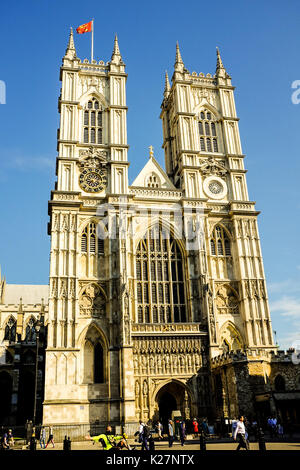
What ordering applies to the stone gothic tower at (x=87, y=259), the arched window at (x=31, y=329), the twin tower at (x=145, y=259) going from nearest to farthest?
the stone gothic tower at (x=87, y=259), the twin tower at (x=145, y=259), the arched window at (x=31, y=329)

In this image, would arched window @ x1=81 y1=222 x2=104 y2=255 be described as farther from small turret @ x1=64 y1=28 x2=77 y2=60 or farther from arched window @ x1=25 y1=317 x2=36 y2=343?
arched window @ x1=25 y1=317 x2=36 y2=343

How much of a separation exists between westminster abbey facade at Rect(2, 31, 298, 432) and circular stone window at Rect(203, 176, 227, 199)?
116mm

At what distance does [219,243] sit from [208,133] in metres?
11.5

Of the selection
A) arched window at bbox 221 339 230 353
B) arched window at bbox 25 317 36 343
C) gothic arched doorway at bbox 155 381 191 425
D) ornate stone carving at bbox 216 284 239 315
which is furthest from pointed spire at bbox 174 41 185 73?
arched window at bbox 25 317 36 343

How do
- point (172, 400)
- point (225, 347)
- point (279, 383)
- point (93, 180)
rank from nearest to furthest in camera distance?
1. point (279, 383)
2. point (172, 400)
3. point (225, 347)
4. point (93, 180)

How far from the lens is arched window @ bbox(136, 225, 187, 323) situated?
3569 cm

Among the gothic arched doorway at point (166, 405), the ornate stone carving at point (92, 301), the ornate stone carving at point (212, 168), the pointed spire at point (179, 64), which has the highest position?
the pointed spire at point (179, 64)

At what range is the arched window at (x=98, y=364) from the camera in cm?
3262

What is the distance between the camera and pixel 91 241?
36.7 m

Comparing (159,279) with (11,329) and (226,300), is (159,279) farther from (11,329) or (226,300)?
(11,329)

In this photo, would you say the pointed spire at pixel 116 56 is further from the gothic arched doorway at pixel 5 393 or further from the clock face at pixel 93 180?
the gothic arched doorway at pixel 5 393

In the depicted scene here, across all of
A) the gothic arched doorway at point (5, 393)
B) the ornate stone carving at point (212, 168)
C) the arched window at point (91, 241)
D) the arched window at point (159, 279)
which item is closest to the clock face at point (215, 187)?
the ornate stone carving at point (212, 168)

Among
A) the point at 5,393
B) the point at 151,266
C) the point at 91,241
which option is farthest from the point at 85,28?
the point at 5,393

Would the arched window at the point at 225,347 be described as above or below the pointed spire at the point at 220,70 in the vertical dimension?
below
